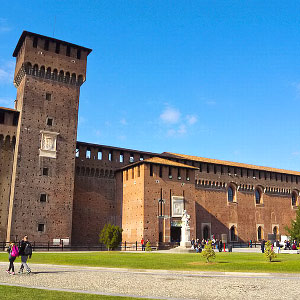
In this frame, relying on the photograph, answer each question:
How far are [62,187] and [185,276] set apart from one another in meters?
23.3

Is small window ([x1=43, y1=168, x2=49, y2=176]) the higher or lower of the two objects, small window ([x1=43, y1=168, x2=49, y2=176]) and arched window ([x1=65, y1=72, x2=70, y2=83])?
the lower

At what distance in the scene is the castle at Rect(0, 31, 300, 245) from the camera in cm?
3272

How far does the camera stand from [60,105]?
35531 millimetres

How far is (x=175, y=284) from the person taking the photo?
1073 cm

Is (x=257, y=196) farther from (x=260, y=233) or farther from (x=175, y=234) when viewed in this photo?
(x=175, y=234)

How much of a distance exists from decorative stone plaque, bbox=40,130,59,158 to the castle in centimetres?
9

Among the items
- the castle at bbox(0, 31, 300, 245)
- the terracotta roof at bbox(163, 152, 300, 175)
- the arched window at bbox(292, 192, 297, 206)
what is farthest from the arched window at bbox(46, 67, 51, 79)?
the arched window at bbox(292, 192, 297, 206)

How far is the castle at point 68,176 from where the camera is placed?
3272cm

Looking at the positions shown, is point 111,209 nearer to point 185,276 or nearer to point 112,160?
point 112,160

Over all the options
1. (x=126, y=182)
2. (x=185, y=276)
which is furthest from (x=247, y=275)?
(x=126, y=182)

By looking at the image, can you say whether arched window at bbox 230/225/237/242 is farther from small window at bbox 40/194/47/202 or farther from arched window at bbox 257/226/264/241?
small window at bbox 40/194/47/202

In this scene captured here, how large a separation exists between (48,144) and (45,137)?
71cm

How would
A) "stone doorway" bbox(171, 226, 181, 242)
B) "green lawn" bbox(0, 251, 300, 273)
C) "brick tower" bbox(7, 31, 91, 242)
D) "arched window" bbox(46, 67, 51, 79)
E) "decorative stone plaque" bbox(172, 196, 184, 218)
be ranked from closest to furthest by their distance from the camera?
"green lawn" bbox(0, 251, 300, 273) < "brick tower" bbox(7, 31, 91, 242) < "arched window" bbox(46, 67, 51, 79) < "decorative stone plaque" bbox(172, 196, 184, 218) < "stone doorway" bbox(171, 226, 181, 242)


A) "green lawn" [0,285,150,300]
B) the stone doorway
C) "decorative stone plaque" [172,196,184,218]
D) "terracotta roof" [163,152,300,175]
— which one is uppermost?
"terracotta roof" [163,152,300,175]
